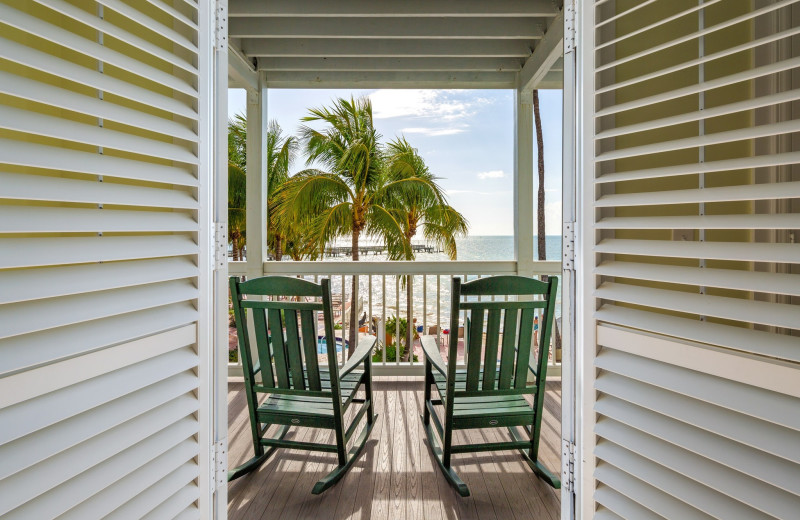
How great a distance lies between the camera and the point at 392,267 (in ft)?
12.9

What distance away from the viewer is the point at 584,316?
1397mm

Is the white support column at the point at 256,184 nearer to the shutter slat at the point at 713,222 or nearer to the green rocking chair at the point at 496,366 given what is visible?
the green rocking chair at the point at 496,366

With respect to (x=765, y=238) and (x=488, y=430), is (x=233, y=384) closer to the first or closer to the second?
(x=488, y=430)

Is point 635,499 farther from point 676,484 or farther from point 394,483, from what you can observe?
point 394,483

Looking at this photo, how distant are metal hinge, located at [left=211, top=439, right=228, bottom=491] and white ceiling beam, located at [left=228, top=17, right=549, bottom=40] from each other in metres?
2.97

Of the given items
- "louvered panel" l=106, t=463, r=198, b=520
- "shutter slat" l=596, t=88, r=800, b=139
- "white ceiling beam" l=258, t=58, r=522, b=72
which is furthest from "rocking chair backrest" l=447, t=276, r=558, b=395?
"white ceiling beam" l=258, t=58, r=522, b=72

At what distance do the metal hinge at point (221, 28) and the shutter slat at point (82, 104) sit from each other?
1.17ft

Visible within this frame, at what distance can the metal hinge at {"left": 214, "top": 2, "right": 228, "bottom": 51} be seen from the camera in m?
1.49

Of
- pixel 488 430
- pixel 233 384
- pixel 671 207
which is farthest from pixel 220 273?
pixel 233 384

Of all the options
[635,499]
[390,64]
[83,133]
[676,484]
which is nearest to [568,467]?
[635,499]

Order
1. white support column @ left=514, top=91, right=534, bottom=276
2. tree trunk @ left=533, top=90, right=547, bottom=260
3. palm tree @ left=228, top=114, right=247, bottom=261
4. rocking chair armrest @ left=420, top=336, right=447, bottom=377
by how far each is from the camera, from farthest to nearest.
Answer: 1. tree trunk @ left=533, top=90, right=547, bottom=260
2. palm tree @ left=228, top=114, right=247, bottom=261
3. white support column @ left=514, top=91, right=534, bottom=276
4. rocking chair armrest @ left=420, top=336, right=447, bottom=377

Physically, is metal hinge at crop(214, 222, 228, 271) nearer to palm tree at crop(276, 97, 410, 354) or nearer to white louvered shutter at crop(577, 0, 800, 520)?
white louvered shutter at crop(577, 0, 800, 520)

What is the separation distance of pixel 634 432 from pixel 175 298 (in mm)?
1459

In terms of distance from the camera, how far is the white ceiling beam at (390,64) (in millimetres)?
3846
